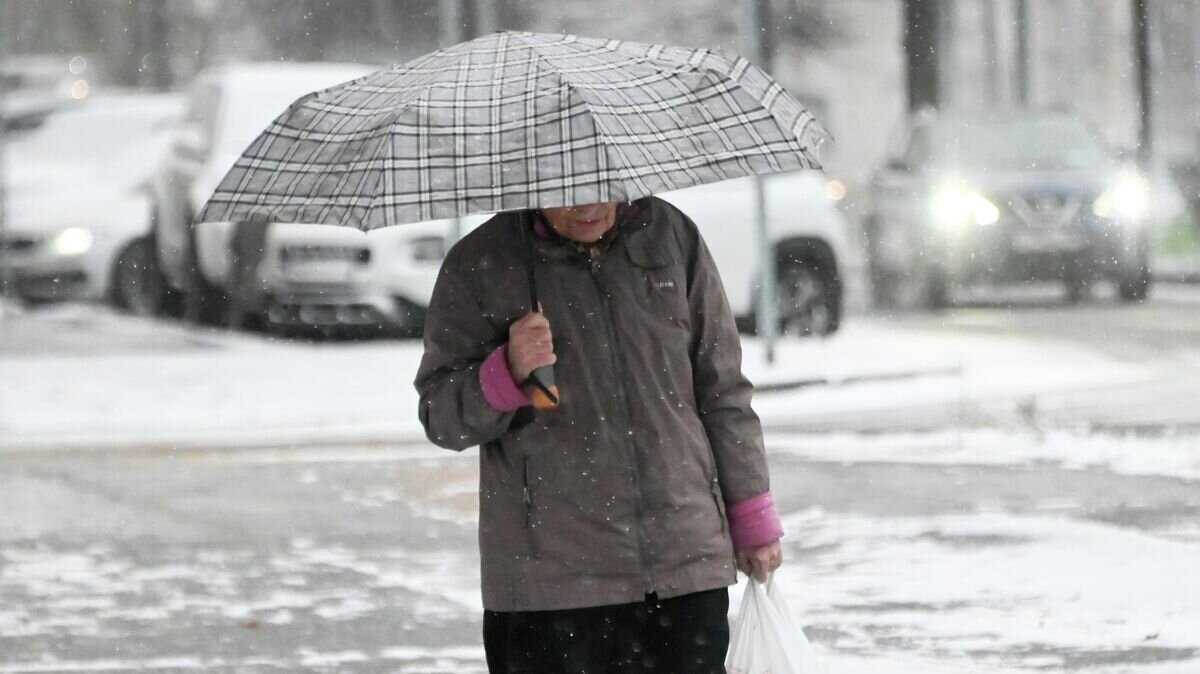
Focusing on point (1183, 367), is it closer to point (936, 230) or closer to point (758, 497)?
point (936, 230)

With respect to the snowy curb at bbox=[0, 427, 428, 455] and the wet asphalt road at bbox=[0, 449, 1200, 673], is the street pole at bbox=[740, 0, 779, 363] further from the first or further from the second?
the wet asphalt road at bbox=[0, 449, 1200, 673]

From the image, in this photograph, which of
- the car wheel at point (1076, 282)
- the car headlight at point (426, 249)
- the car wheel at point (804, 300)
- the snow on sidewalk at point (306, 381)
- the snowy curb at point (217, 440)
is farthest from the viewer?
the car wheel at point (1076, 282)

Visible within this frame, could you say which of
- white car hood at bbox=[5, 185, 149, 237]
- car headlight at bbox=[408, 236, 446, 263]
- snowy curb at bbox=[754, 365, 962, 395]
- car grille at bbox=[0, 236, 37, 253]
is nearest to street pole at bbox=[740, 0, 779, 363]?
snowy curb at bbox=[754, 365, 962, 395]

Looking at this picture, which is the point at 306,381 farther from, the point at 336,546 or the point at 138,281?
the point at 336,546

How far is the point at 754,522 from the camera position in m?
3.92

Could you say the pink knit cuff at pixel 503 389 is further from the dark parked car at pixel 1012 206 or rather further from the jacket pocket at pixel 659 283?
the dark parked car at pixel 1012 206

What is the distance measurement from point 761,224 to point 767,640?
9516mm

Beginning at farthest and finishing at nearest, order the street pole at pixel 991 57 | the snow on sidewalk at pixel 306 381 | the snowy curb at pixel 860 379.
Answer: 1. the street pole at pixel 991 57
2. the snowy curb at pixel 860 379
3. the snow on sidewalk at pixel 306 381

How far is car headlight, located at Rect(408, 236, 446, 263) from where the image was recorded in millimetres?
14492

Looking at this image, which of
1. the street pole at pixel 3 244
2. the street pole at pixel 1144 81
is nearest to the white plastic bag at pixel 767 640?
the street pole at pixel 3 244

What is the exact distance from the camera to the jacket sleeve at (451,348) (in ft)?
12.6

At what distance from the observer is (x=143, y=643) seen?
21.6 feet

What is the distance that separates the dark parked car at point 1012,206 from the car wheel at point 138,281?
6105mm

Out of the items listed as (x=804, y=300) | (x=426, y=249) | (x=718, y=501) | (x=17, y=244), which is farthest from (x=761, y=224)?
(x=718, y=501)
